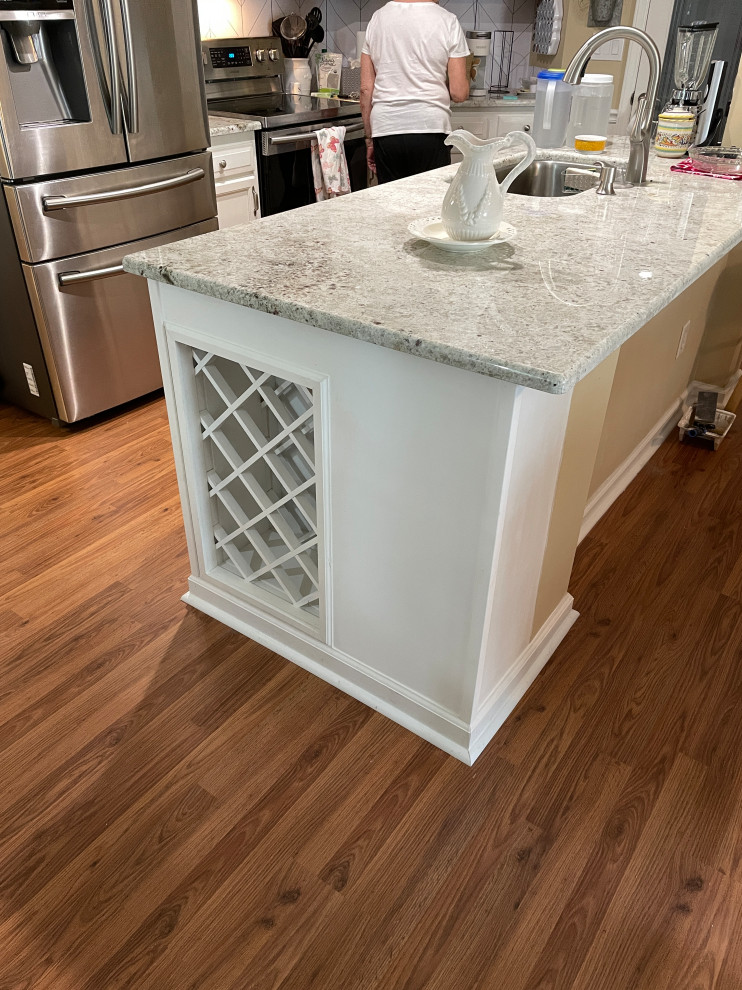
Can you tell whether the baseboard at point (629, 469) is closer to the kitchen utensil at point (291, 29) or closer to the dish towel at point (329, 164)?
the dish towel at point (329, 164)

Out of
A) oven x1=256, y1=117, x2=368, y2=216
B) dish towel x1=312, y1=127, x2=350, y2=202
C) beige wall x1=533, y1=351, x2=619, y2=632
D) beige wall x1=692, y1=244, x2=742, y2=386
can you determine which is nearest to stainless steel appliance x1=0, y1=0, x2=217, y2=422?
oven x1=256, y1=117, x2=368, y2=216

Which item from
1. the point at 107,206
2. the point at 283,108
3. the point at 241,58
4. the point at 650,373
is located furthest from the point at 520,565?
the point at 241,58

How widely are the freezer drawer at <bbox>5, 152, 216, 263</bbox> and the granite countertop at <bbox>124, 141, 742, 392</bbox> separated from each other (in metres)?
0.96

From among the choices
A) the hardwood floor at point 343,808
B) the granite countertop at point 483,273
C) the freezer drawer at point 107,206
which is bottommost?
the hardwood floor at point 343,808

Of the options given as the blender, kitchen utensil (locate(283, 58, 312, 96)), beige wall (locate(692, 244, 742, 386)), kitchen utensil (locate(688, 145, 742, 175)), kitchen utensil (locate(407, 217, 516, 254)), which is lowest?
beige wall (locate(692, 244, 742, 386))

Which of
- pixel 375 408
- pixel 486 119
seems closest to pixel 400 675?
pixel 375 408

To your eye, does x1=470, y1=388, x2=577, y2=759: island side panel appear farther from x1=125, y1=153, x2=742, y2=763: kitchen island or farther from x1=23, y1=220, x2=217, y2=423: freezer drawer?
x1=23, y1=220, x2=217, y2=423: freezer drawer

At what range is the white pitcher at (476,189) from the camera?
139 cm

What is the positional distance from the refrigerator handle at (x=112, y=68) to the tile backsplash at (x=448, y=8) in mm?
1934

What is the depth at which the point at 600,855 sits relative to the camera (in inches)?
53.2

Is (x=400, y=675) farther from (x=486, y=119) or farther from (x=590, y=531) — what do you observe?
(x=486, y=119)

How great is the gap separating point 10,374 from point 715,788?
2586 millimetres

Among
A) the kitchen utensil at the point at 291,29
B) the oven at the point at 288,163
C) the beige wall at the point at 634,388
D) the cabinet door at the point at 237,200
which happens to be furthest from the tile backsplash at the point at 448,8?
the beige wall at the point at 634,388

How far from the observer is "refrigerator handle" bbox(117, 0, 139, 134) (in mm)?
2268
